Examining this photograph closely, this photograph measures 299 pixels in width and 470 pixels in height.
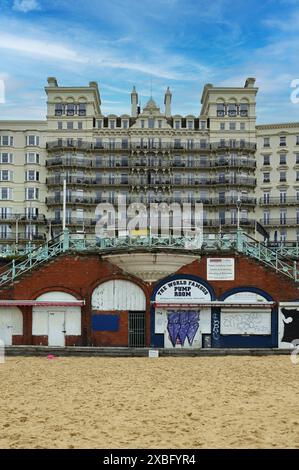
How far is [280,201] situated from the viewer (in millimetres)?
87250

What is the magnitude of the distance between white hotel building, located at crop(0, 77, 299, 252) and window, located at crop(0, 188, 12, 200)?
0.50ft

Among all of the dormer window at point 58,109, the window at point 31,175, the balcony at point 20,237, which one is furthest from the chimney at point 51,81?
the balcony at point 20,237

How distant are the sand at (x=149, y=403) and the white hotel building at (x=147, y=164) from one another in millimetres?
60103

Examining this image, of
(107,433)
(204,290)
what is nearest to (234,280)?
(204,290)

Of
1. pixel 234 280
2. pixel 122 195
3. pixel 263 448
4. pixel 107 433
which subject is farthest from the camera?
pixel 122 195

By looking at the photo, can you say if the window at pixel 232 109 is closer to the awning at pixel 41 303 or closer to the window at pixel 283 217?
the window at pixel 283 217

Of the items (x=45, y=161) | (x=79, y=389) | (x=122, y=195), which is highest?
(x=45, y=161)

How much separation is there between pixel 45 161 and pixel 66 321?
59.9 m

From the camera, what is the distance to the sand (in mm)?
13867

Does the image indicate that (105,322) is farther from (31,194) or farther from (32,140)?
(32,140)

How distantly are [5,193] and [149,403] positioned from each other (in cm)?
7374
